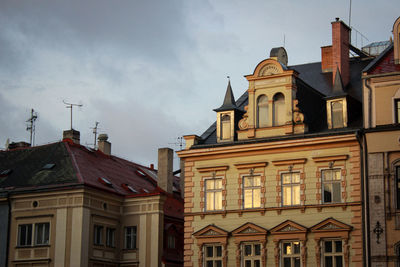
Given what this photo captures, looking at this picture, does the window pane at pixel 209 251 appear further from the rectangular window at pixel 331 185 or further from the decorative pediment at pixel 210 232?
the rectangular window at pixel 331 185

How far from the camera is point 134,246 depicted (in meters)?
47.5

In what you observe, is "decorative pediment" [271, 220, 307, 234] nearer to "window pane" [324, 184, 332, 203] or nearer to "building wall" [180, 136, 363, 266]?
"building wall" [180, 136, 363, 266]

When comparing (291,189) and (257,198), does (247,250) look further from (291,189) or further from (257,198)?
(291,189)

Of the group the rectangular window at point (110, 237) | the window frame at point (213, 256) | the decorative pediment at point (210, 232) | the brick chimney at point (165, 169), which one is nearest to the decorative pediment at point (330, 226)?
the decorative pediment at point (210, 232)

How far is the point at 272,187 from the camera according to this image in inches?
1523

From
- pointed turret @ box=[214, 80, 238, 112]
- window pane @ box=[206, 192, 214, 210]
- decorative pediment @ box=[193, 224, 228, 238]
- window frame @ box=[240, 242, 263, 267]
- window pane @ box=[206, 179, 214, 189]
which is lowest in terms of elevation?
window frame @ box=[240, 242, 263, 267]

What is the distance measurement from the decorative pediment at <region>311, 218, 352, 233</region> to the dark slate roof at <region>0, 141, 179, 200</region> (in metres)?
13.4

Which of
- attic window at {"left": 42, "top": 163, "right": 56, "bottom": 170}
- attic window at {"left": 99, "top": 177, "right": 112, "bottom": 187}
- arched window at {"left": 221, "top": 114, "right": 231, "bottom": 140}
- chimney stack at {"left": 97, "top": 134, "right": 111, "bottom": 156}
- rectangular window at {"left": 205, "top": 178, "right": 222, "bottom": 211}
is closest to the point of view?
rectangular window at {"left": 205, "top": 178, "right": 222, "bottom": 211}

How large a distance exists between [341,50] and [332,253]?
42.1 feet

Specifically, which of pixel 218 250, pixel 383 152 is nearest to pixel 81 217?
pixel 218 250

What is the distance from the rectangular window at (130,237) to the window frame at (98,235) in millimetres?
1964

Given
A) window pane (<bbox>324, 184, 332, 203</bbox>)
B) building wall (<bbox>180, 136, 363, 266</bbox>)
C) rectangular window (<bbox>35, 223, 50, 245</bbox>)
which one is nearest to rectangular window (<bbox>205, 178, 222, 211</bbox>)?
building wall (<bbox>180, 136, 363, 266</bbox>)

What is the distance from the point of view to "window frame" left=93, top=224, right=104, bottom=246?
45938mm

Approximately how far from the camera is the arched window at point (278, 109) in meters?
39.5
